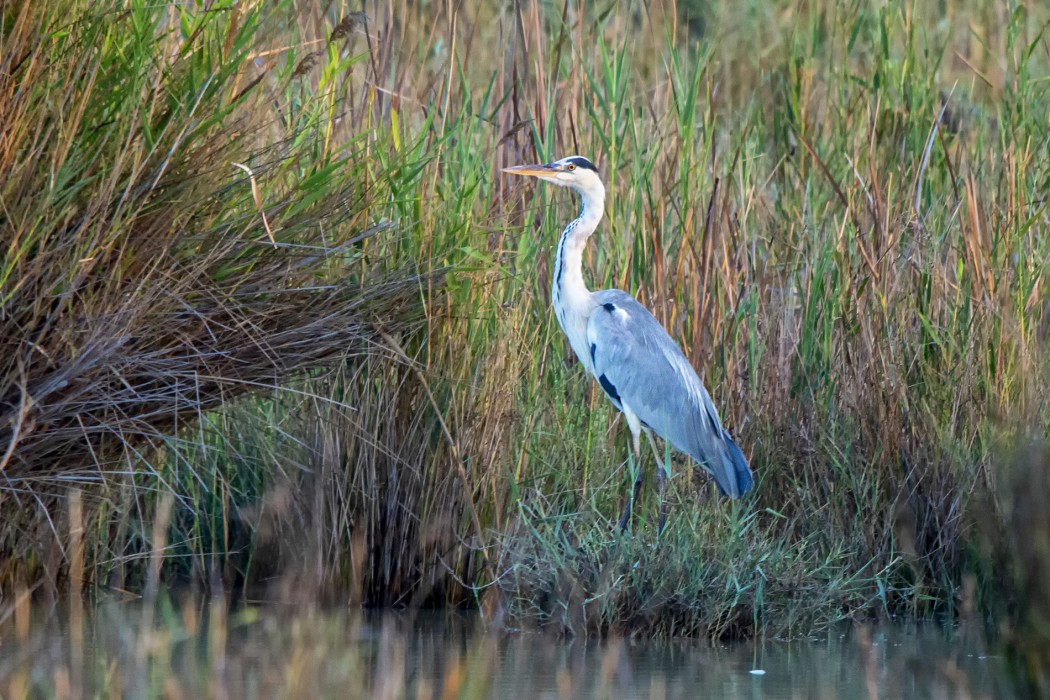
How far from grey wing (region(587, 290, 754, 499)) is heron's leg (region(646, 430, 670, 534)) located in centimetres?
7

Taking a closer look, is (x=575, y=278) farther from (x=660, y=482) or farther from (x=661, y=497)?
(x=661, y=497)

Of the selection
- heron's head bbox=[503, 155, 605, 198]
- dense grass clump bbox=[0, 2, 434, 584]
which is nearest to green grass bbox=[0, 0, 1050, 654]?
dense grass clump bbox=[0, 2, 434, 584]

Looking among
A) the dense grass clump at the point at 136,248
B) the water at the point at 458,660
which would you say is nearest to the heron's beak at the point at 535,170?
the dense grass clump at the point at 136,248

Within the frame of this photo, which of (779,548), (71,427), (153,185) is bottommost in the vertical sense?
(779,548)

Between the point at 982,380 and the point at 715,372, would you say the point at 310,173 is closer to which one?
the point at 715,372

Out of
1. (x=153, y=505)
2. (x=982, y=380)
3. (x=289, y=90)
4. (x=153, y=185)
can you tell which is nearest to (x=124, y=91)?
(x=153, y=185)

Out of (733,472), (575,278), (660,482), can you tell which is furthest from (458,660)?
(575,278)

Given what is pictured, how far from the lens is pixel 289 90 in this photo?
4871 millimetres

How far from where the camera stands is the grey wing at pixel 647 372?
5.22 m

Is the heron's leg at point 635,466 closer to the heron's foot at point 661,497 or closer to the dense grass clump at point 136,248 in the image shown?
the heron's foot at point 661,497

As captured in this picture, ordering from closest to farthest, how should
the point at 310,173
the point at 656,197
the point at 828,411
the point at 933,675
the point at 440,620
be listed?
the point at 933,675 < the point at 310,173 < the point at 440,620 < the point at 828,411 < the point at 656,197

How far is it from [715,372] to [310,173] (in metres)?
1.83

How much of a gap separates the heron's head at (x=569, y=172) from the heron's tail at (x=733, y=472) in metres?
1.12

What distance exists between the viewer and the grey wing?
522cm
